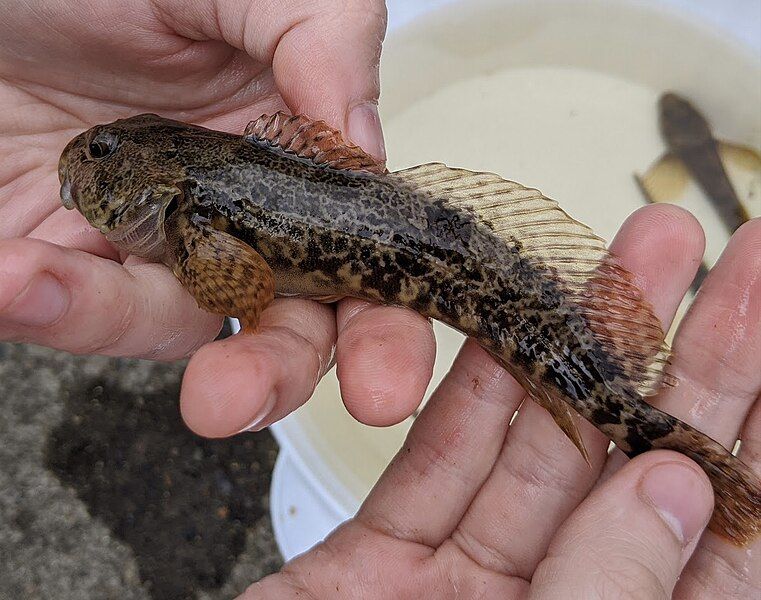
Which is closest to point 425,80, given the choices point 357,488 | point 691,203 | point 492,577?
point 691,203

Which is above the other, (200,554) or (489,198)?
(489,198)

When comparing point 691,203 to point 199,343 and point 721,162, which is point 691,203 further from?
point 199,343

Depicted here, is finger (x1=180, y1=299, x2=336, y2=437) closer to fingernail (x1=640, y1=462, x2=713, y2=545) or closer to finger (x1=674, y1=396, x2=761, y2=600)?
fingernail (x1=640, y1=462, x2=713, y2=545)

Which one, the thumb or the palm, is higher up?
the thumb

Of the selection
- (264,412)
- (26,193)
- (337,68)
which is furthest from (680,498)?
(26,193)

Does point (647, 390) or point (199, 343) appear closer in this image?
point (647, 390)

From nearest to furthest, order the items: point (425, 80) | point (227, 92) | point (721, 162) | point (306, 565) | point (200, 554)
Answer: point (306, 565) → point (227, 92) → point (200, 554) → point (721, 162) → point (425, 80)

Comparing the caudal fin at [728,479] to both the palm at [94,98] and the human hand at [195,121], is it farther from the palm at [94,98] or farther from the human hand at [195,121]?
the palm at [94,98]

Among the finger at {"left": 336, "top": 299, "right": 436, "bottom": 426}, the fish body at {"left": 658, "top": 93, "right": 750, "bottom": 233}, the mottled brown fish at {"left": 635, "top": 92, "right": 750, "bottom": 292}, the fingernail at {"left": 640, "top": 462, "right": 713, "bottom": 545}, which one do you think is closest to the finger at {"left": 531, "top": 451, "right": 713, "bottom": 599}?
the fingernail at {"left": 640, "top": 462, "right": 713, "bottom": 545}
